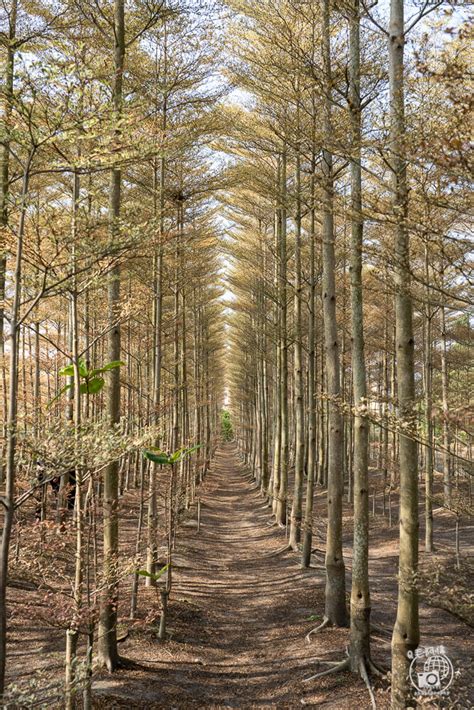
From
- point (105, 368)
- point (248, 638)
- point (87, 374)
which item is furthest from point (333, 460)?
point (87, 374)

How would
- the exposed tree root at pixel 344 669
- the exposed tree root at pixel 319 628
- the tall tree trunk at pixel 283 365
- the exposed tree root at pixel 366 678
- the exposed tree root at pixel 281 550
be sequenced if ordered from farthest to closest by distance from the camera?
the exposed tree root at pixel 281 550 < the tall tree trunk at pixel 283 365 < the exposed tree root at pixel 319 628 < the exposed tree root at pixel 344 669 < the exposed tree root at pixel 366 678

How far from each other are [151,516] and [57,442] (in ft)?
17.1

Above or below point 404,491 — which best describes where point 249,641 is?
below

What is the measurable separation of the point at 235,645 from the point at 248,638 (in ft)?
0.94

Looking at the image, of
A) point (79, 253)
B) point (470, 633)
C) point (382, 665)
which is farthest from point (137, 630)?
point (79, 253)

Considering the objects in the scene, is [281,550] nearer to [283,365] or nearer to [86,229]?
[283,365]

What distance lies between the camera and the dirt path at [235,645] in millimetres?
5215

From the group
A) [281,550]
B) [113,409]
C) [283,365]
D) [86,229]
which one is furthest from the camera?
[283,365]

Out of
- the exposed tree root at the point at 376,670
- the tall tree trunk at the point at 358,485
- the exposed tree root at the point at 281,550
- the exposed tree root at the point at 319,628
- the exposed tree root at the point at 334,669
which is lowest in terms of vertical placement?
the exposed tree root at the point at 281,550

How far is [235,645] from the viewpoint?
694cm

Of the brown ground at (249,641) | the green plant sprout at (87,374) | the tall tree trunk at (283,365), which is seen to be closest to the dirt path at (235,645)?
the brown ground at (249,641)

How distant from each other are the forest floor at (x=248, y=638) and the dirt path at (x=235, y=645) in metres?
0.02

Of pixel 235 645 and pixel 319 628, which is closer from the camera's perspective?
pixel 319 628

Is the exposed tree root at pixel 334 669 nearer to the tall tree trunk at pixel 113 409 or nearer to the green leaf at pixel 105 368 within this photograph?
the tall tree trunk at pixel 113 409
